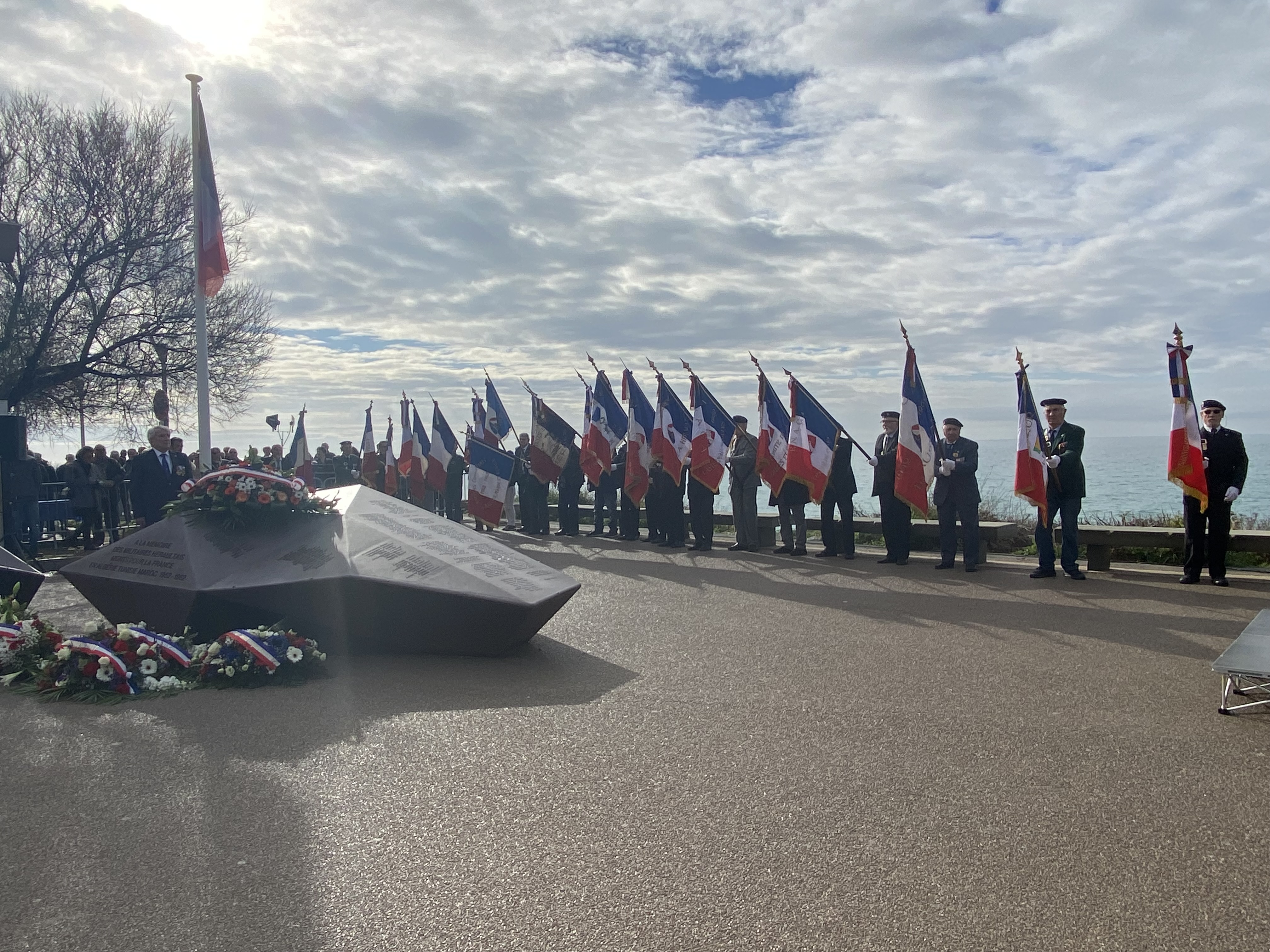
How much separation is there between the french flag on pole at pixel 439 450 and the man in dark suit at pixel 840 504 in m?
9.76

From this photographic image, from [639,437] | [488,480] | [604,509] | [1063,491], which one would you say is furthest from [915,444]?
[488,480]

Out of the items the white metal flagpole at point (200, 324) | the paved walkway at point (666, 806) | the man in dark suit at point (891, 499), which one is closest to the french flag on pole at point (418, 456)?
the white metal flagpole at point (200, 324)

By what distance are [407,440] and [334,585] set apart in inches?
589

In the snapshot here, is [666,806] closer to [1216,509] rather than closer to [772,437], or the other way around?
[1216,509]

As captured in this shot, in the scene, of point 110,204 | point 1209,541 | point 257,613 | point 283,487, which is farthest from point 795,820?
point 110,204

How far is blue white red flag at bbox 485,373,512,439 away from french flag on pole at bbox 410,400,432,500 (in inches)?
71.9

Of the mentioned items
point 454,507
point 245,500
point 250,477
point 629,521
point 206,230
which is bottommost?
point 629,521

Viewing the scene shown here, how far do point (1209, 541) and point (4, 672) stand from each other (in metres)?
10.7

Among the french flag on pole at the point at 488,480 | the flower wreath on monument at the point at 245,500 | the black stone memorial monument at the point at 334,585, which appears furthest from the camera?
the french flag on pole at the point at 488,480

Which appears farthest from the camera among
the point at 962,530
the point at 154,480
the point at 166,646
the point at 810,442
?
the point at 810,442

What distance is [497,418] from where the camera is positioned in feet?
66.8

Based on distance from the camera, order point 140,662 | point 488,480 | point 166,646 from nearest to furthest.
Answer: point 140,662
point 166,646
point 488,480

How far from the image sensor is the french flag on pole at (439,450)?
21.2 meters

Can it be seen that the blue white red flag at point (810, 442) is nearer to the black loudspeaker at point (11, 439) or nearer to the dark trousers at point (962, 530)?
the dark trousers at point (962, 530)
